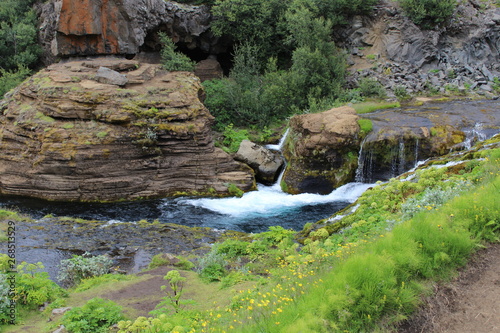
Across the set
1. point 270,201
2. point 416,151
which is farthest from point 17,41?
point 416,151

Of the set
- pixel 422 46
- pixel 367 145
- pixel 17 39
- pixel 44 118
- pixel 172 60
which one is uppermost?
pixel 422 46

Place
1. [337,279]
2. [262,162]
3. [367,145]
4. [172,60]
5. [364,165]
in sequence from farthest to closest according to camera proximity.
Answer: [172,60]
[262,162]
[364,165]
[367,145]
[337,279]

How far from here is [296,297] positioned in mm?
4758

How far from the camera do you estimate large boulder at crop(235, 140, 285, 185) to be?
16.8 metres

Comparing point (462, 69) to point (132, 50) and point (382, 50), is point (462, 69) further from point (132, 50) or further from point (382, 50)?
point (132, 50)

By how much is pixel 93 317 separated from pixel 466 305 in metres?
4.82

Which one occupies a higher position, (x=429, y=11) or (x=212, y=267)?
(x=429, y=11)

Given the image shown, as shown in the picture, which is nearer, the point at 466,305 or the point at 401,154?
the point at 466,305

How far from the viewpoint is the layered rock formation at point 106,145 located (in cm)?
1484

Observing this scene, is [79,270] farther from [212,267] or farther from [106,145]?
[106,145]

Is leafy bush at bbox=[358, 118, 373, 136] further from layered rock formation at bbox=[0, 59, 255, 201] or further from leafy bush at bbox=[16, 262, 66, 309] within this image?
leafy bush at bbox=[16, 262, 66, 309]

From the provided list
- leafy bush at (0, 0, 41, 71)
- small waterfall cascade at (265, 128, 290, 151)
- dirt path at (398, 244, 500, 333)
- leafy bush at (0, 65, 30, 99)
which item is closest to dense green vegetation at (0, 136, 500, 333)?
dirt path at (398, 244, 500, 333)

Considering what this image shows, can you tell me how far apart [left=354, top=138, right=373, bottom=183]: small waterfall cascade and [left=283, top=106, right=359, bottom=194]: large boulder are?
20 cm

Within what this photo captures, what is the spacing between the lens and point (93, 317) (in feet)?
18.0
